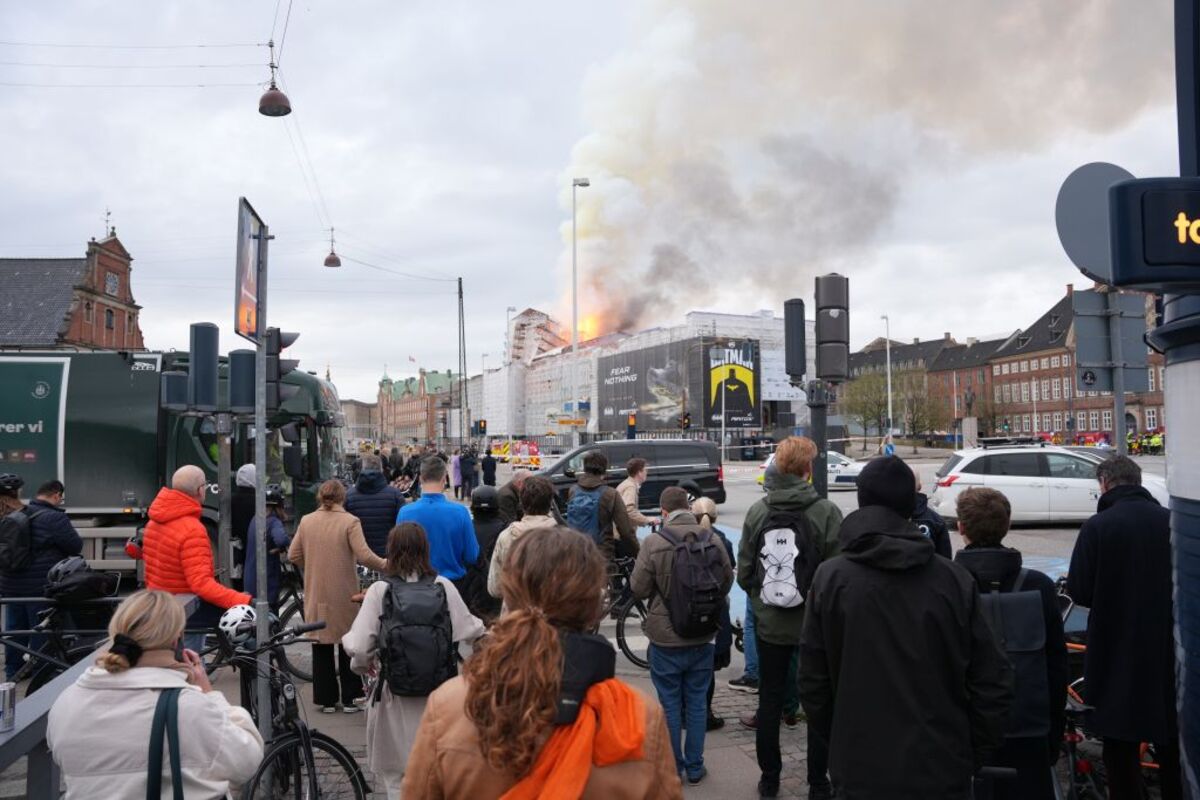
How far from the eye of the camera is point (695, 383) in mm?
77750

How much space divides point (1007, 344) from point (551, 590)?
112 m

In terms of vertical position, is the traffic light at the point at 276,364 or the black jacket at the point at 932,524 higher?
the traffic light at the point at 276,364

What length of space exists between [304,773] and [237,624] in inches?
30.0

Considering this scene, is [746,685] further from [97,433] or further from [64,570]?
[97,433]

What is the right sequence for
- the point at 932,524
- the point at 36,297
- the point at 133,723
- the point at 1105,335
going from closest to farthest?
the point at 133,723 → the point at 932,524 → the point at 1105,335 → the point at 36,297

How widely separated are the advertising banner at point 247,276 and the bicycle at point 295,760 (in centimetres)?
189

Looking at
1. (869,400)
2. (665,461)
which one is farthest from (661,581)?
(869,400)

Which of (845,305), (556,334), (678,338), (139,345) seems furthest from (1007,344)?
(845,305)

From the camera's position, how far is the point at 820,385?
8.18 meters

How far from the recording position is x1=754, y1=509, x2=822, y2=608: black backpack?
15.3 feet

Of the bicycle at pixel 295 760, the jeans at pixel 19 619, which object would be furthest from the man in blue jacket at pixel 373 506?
the bicycle at pixel 295 760

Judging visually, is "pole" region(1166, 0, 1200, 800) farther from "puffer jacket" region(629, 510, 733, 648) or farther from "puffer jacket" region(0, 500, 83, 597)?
"puffer jacket" region(0, 500, 83, 597)

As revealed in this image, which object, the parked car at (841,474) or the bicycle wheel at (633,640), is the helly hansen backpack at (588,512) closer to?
the bicycle wheel at (633,640)

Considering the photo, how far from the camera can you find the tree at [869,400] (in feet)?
254
